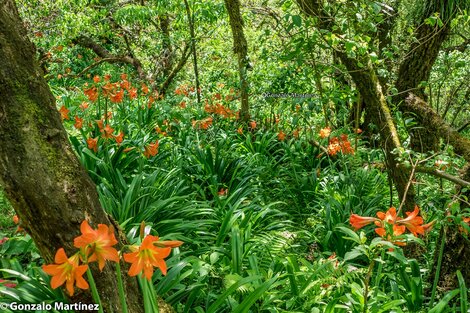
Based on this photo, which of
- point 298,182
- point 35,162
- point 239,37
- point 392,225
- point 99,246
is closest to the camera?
point 99,246

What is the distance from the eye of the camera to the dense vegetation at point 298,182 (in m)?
2.22

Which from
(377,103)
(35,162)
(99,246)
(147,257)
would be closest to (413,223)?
(147,257)

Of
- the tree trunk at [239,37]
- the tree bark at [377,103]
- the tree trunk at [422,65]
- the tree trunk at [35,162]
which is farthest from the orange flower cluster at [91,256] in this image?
the tree trunk at [239,37]

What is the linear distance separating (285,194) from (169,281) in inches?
87.1

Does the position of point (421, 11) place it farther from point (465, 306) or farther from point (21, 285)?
point (21, 285)

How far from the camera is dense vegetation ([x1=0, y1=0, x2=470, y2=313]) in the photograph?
2.22 m

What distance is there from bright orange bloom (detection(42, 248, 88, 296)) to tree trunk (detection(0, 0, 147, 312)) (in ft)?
1.40

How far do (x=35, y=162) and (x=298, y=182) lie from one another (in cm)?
301

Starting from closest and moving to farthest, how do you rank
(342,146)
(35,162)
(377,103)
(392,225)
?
(392,225) < (35,162) < (377,103) < (342,146)

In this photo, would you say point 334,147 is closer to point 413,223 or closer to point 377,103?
point 377,103

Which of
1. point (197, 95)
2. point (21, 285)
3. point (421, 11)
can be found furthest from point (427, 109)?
point (197, 95)

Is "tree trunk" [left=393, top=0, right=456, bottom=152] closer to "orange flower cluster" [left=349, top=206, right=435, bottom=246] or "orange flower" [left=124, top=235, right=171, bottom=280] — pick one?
"orange flower cluster" [left=349, top=206, right=435, bottom=246]

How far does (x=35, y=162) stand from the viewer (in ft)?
5.30

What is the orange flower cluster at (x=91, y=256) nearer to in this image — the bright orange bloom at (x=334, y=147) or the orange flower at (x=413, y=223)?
the orange flower at (x=413, y=223)
